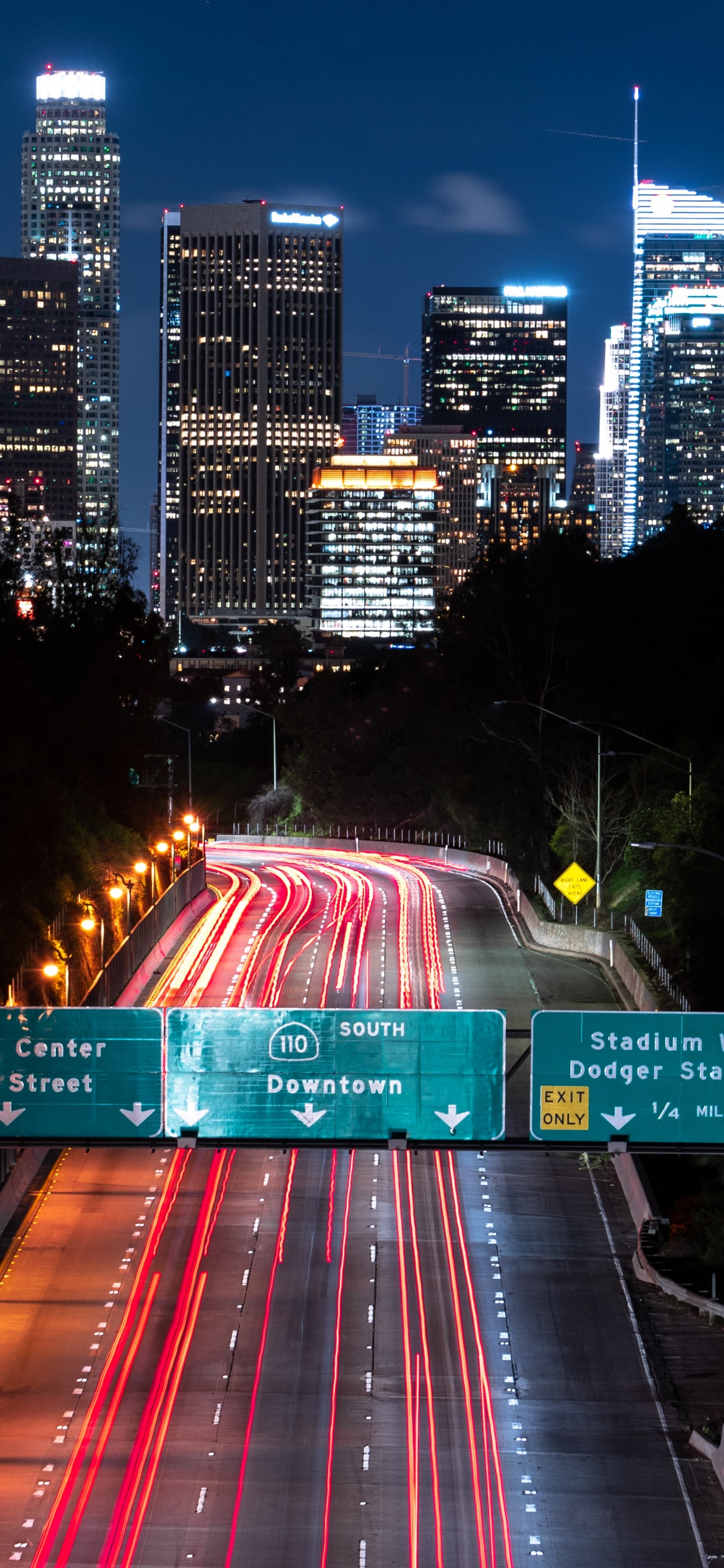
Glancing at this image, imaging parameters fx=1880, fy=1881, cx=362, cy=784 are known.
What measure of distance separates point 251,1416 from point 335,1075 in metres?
6.68

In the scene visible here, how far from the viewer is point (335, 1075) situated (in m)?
25.5

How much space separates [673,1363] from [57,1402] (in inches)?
405

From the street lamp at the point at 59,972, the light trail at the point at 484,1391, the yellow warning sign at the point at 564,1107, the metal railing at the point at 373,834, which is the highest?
the yellow warning sign at the point at 564,1107

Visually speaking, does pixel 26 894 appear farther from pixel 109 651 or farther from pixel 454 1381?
pixel 109 651

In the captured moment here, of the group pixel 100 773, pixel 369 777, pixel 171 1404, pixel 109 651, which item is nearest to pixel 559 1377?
pixel 171 1404

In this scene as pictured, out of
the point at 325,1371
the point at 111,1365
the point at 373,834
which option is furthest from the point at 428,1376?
the point at 373,834

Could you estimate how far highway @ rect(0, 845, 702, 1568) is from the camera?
993 inches

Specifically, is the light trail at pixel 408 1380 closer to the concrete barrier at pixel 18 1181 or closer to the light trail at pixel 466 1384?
the light trail at pixel 466 1384

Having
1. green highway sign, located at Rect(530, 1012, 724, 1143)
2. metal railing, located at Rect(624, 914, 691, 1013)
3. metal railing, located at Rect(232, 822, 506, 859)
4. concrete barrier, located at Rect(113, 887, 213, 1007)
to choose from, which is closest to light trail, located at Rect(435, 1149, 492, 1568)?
green highway sign, located at Rect(530, 1012, 724, 1143)

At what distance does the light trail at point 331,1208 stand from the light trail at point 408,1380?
1299mm

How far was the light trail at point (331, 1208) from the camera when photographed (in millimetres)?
36406

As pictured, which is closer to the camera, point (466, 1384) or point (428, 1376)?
point (466, 1384)

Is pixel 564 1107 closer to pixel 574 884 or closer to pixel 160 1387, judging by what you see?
pixel 160 1387

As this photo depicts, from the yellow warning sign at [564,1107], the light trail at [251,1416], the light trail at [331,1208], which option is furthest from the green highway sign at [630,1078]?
the light trail at [331,1208]
